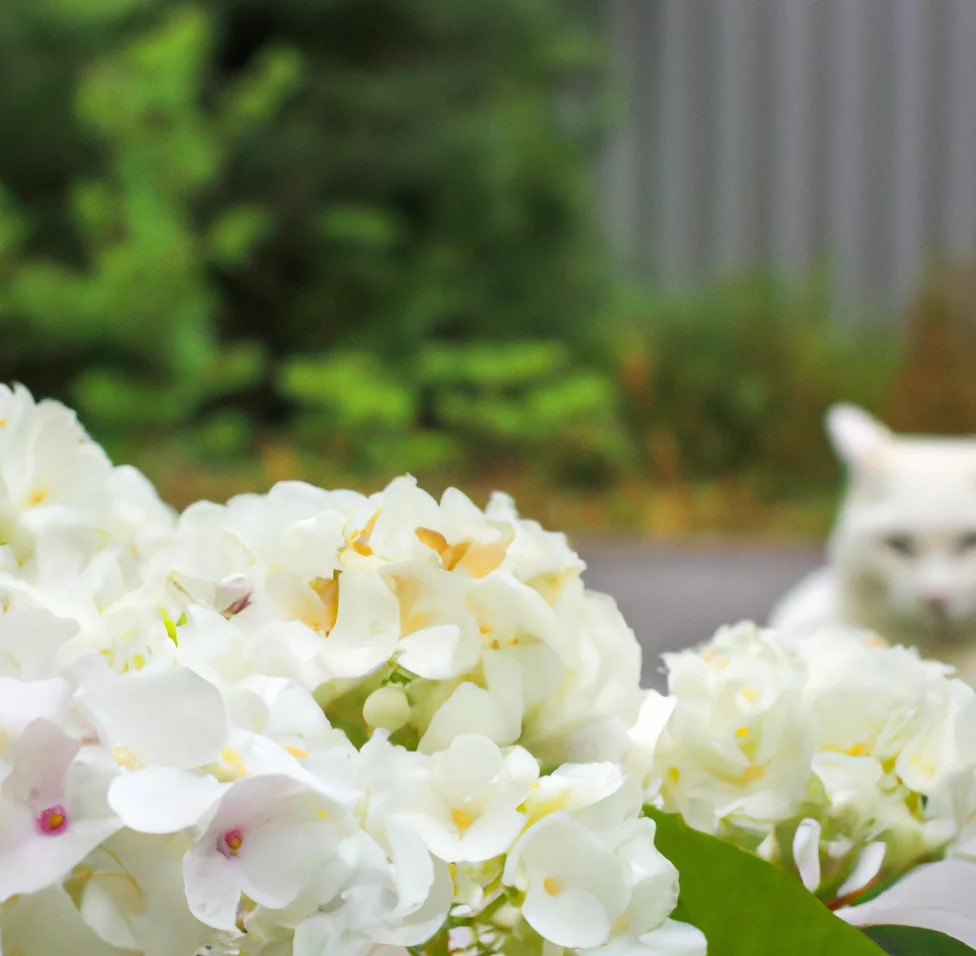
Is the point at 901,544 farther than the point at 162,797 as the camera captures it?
Yes

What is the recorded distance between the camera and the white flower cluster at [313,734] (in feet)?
0.62

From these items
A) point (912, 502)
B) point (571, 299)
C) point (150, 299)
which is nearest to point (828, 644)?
point (912, 502)

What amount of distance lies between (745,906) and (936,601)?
3.66 feet

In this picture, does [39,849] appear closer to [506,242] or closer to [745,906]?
[745,906]

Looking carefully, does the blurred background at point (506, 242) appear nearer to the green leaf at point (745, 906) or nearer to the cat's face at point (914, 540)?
the cat's face at point (914, 540)

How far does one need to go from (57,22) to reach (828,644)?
503cm

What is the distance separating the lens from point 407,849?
202 millimetres

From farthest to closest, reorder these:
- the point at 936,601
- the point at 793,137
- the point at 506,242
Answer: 1. the point at 793,137
2. the point at 506,242
3. the point at 936,601

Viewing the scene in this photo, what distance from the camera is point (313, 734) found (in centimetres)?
21

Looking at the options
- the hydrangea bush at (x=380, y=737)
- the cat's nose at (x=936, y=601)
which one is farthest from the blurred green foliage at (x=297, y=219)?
the hydrangea bush at (x=380, y=737)

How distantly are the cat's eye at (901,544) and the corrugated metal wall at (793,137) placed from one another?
14.8 feet

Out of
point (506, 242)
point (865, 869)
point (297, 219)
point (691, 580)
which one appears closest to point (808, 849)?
point (865, 869)

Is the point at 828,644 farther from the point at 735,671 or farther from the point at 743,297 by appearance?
the point at 743,297

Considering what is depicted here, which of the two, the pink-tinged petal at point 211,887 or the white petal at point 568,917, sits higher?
the pink-tinged petal at point 211,887
